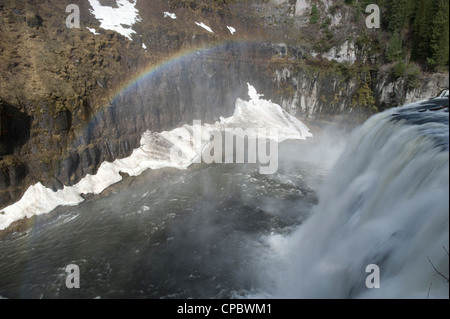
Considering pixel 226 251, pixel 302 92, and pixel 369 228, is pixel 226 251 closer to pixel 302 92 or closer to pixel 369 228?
pixel 369 228

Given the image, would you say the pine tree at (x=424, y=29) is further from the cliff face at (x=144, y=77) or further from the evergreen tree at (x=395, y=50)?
the cliff face at (x=144, y=77)

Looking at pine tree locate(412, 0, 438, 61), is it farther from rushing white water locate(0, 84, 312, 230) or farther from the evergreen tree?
rushing white water locate(0, 84, 312, 230)

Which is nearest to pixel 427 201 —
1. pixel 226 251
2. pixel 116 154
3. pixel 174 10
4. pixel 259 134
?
pixel 226 251

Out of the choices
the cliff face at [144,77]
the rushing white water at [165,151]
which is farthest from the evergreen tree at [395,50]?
the rushing white water at [165,151]

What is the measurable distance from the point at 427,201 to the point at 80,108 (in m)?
20.5

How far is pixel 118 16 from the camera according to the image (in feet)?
94.0

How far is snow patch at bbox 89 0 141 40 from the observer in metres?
26.9

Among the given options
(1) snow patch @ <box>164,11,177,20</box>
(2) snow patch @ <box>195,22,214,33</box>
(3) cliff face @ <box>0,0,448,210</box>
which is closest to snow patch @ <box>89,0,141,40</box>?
(3) cliff face @ <box>0,0,448,210</box>

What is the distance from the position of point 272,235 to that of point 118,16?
26827 millimetres

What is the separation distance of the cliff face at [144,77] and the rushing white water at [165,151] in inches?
26.5

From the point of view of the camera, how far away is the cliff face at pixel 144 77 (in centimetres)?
1808

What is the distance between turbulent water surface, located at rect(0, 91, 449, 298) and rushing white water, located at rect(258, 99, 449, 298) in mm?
43

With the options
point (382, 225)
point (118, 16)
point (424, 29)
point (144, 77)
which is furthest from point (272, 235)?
point (424, 29)

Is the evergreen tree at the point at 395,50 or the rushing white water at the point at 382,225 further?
the evergreen tree at the point at 395,50
